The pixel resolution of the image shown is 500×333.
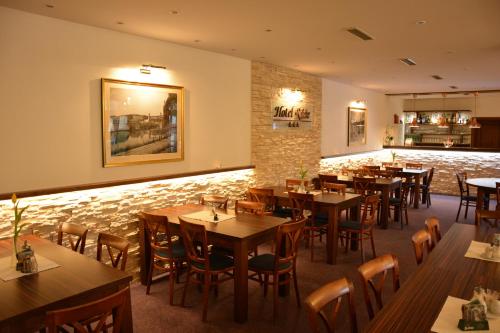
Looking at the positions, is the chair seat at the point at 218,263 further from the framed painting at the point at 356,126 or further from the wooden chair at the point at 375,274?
the framed painting at the point at 356,126

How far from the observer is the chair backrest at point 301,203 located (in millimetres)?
5422

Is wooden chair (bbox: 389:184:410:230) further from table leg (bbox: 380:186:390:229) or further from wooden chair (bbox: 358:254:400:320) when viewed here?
wooden chair (bbox: 358:254:400:320)

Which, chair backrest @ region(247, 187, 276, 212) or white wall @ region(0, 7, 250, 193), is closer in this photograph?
white wall @ region(0, 7, 250, 193)

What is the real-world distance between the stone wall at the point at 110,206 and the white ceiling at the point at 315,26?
1.90 m

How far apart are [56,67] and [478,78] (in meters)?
8.53

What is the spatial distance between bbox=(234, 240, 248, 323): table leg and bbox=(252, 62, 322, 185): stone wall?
322cm

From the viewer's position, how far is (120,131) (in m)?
4.65

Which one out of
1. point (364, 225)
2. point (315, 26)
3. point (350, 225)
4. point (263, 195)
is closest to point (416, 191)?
point (364, 225)

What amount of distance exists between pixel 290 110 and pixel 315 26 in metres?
3.18

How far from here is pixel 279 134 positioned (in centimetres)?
734

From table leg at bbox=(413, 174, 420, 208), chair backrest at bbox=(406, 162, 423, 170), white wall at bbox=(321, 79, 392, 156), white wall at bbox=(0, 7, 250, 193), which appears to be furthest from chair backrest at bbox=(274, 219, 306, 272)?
chair backrest at bbox=(406, 162, 423, 170)

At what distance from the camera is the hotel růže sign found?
7.20 meters


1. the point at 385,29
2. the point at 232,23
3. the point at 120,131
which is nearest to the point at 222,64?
the point at 232,23

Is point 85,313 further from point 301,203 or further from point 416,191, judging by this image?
point 416,191
